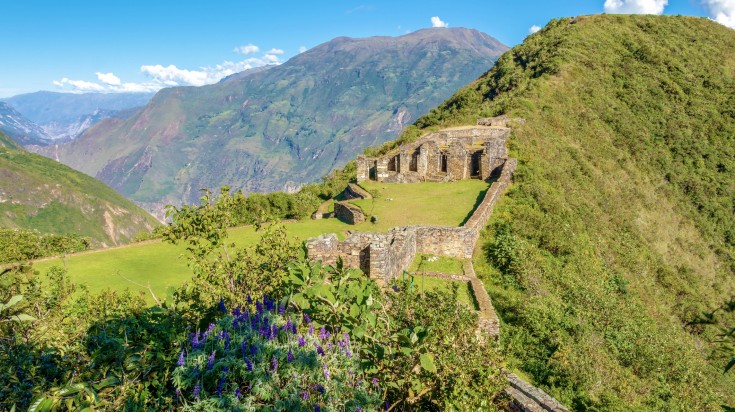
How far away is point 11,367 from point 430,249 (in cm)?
1389

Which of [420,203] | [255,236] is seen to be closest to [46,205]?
[255,236]

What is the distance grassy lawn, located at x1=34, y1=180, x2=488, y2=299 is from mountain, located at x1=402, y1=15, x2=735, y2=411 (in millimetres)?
2756

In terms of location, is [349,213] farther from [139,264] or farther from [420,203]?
[139,264]

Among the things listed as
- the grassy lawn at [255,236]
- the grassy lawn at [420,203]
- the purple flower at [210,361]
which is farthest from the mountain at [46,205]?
the purple flower at [210,361]

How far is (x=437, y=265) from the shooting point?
52.3ft

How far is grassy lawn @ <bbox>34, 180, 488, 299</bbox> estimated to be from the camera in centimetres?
1506

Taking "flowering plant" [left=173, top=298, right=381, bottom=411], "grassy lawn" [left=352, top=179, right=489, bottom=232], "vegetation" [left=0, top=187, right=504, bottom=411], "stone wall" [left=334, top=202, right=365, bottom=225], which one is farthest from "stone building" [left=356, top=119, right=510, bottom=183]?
"flowering plant" [left=173, top=298, right=381, bottom=411]

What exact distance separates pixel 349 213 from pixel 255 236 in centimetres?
479

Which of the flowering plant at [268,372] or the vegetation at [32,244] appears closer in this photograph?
the flowering plant at [268,372]

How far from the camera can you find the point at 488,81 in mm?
64375

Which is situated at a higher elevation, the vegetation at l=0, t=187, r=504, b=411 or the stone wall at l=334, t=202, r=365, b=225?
the vegetation at l=0, t=187, r=504, b=411

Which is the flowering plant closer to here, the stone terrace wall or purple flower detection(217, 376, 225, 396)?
purple flower detection(217, 376, 225, 396)

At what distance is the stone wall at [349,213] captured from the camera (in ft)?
70.1

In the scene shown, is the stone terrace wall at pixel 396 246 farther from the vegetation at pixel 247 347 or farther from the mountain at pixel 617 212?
the vegetation at pixel 247 347
